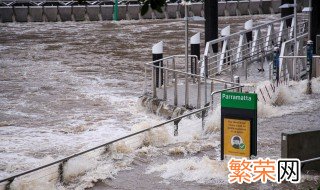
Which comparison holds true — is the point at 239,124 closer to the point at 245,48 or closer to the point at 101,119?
the point at 101,119

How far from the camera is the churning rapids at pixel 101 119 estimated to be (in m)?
12.0

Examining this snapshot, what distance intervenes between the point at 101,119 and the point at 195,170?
7747mm

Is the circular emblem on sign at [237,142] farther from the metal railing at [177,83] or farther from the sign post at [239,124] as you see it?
the metal railing at [177,83]

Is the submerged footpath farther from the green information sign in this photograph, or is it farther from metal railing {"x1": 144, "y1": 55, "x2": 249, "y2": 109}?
metal railing {"x1": 144, "y1": 55, "x2": 249, "y2": 109}

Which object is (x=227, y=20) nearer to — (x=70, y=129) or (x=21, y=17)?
(x=21, y=17)

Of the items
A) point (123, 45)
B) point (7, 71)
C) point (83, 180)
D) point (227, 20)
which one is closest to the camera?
point (83, 180)

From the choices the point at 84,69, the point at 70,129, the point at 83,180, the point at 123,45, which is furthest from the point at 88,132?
the point at 123,45

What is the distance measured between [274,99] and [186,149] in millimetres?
4030

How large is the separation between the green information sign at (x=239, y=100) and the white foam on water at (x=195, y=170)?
102 centimetres

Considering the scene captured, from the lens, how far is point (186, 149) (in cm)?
1341

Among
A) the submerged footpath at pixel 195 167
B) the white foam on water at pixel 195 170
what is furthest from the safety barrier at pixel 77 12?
the white foam on water at pixel 195 170

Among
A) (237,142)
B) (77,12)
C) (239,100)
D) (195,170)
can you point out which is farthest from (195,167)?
(77,12)

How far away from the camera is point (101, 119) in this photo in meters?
19.5

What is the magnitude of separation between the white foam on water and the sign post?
14.6 inches
